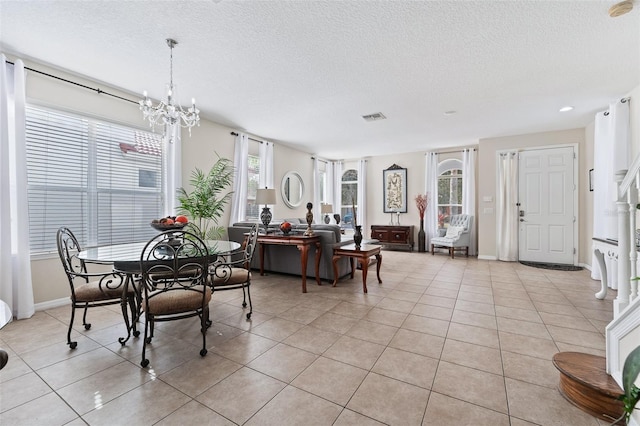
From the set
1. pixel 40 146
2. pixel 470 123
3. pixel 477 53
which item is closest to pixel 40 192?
pixel 40 146

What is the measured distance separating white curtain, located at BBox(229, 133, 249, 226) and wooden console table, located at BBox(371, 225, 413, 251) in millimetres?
3724

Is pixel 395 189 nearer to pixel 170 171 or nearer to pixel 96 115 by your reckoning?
pixel 170 171

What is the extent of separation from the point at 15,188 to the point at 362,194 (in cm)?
683

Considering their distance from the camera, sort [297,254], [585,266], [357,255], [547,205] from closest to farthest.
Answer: [357,255], [297,254], [585,266], [547,205]

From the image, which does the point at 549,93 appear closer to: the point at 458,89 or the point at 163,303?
the point at 458,89

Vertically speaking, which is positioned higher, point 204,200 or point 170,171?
point 170,171

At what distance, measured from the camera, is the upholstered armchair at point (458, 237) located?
20.1 feet

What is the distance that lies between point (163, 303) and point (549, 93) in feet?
16.3

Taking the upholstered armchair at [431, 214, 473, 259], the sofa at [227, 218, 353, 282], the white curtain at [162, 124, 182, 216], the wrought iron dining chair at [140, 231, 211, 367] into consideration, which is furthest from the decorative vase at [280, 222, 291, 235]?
the upholstered armchair at [431, 214, 473, 259]

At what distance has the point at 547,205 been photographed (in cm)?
532

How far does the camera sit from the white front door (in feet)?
17.0

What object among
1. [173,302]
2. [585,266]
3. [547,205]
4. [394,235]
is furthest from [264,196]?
[585,266]

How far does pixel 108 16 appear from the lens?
219 cm

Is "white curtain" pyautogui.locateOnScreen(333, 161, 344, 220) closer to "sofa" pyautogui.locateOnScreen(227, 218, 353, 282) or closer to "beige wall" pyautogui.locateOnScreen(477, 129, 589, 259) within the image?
"beige wall" pyautogui.locateOnScreen(477, 129, 589, 259)
